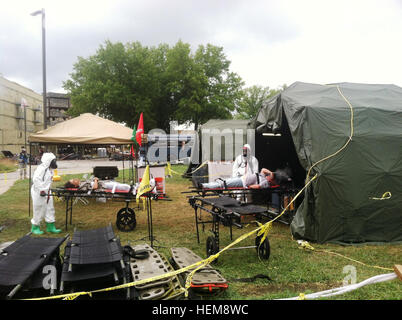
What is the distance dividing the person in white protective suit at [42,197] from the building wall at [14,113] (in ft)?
110

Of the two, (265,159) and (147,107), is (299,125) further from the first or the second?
(147,107)

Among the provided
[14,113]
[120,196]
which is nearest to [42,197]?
[120,196]

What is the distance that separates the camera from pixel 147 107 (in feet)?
91.7

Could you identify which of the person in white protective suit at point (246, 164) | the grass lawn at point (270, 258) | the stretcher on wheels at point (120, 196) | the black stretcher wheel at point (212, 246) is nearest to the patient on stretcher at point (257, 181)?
the grass lawn at point (270, 258)

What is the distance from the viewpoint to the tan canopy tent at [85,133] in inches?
350

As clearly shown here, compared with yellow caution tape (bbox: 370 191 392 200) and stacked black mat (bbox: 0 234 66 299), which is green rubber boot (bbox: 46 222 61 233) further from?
yellow caution tape (bbox: 370 191 392 200)

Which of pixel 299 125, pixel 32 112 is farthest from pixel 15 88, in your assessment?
pixel 299 125

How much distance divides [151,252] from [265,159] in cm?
731

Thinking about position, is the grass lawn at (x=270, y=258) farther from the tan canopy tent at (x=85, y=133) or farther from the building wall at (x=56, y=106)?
the building wall at (x=56, y=106)

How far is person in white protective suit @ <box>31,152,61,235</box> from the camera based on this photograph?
23.6ft

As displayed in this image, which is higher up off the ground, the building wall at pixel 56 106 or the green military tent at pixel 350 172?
the building wall at pixel 56 106

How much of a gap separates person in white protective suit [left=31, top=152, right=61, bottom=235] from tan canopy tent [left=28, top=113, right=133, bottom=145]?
158 cm

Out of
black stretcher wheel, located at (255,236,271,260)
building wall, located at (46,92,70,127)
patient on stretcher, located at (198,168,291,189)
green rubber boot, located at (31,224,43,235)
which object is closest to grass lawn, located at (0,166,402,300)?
black stretcher wheel, located at (255,236,271,260)

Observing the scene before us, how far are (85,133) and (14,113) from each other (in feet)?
143
